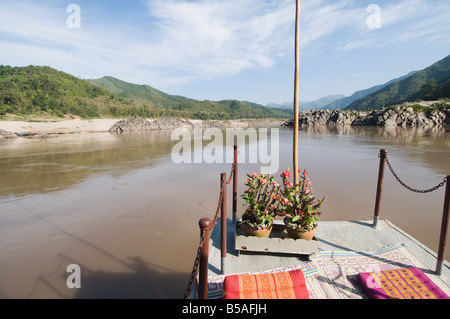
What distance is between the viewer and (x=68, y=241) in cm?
580

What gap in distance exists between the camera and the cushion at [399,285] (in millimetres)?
2869

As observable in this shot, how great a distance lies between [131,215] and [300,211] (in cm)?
554

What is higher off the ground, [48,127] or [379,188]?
[48,127]

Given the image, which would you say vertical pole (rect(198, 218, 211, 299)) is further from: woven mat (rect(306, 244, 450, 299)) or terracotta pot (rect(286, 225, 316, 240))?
terracotta pot (rect(286, 225, 316, 240))

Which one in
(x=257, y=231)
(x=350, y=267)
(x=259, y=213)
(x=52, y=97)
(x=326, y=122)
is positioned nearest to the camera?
(x=350, y=267)

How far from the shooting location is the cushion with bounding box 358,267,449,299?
2869mm

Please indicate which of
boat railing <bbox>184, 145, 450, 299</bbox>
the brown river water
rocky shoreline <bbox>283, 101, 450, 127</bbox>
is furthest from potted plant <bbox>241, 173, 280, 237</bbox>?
rocky shoreline <bbox>283, 101, 450, 127</bbox>

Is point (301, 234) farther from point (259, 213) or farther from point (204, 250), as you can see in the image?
point (204, 250)

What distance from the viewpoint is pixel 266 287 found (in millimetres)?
2785

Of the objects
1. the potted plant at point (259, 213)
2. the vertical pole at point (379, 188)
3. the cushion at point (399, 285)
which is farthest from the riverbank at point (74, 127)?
the cushion at point (399, 285)

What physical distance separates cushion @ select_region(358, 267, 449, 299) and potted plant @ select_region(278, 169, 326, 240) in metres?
0.97

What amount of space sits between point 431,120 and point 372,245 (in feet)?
174

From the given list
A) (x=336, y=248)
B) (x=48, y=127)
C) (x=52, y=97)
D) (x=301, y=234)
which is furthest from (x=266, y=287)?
(x=52, y=97)
